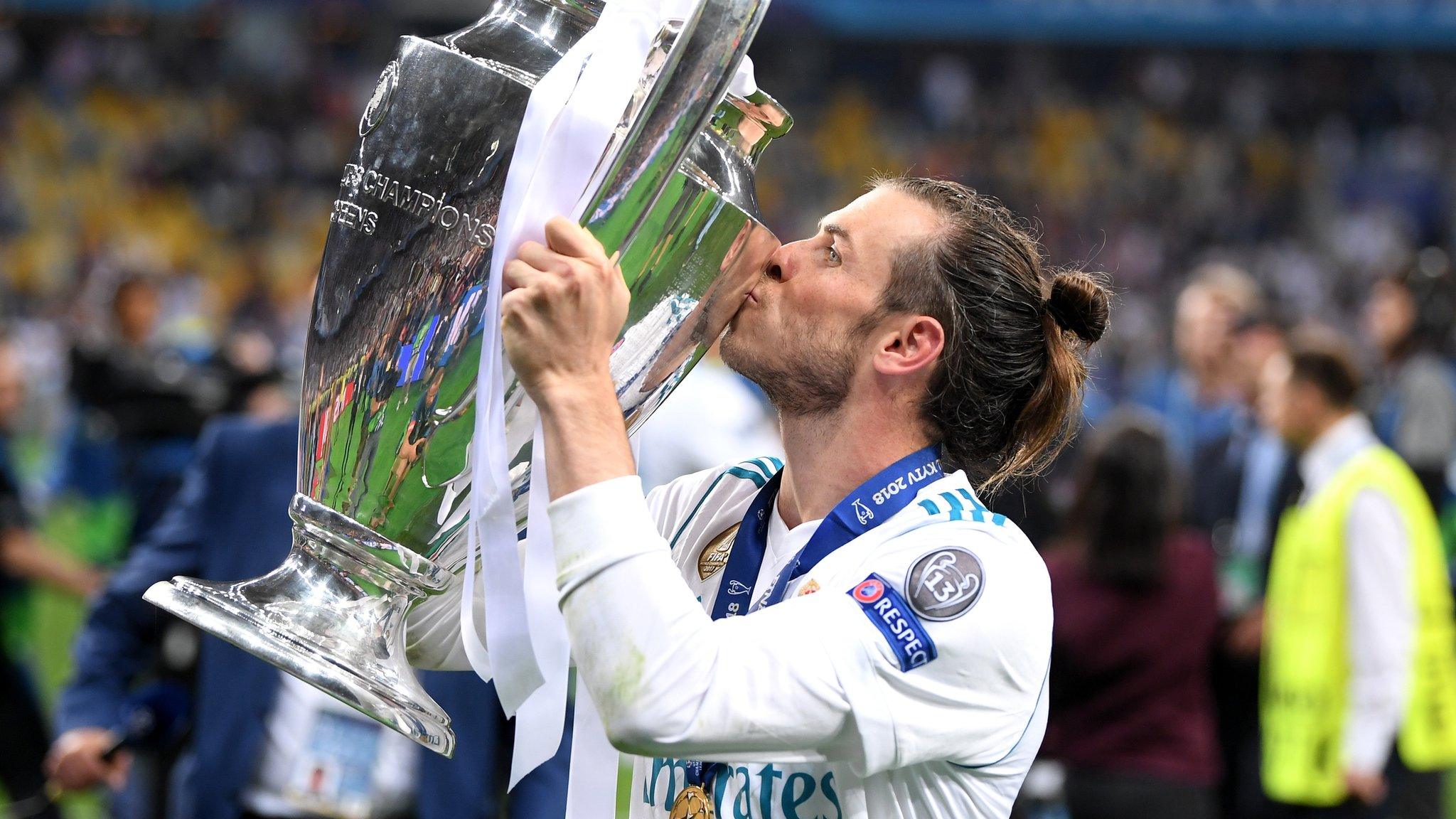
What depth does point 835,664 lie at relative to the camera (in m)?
1.45

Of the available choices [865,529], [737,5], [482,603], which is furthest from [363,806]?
[737,5]

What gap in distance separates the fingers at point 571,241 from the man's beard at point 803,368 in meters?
0.37

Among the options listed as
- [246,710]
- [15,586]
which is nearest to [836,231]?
[246,710]

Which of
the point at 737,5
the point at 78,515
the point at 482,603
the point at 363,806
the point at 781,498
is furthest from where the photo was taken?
the point at 78,515

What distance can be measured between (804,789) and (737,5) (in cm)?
77

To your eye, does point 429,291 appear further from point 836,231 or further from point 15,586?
point 15,586

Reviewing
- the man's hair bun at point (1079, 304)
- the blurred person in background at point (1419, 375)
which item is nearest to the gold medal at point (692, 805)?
the man's hair bun at point (1079, 304)

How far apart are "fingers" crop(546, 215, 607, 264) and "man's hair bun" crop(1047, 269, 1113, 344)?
26.6 inches

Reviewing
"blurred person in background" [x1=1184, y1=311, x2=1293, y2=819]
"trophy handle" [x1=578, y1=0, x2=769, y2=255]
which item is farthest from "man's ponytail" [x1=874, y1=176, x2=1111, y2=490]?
"blurred person in background" [x1=1184, y1=311, x2=1293, y2=819]

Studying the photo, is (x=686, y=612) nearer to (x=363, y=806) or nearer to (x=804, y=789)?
(x=804, y=789)

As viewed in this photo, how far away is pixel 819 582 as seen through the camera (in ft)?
5.39

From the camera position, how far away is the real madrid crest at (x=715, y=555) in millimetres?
1877

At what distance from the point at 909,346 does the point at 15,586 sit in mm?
4145

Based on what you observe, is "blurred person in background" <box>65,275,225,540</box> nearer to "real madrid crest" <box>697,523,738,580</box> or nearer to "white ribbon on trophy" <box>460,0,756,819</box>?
"real madrid crest" <box>697,523,738,580</box>
